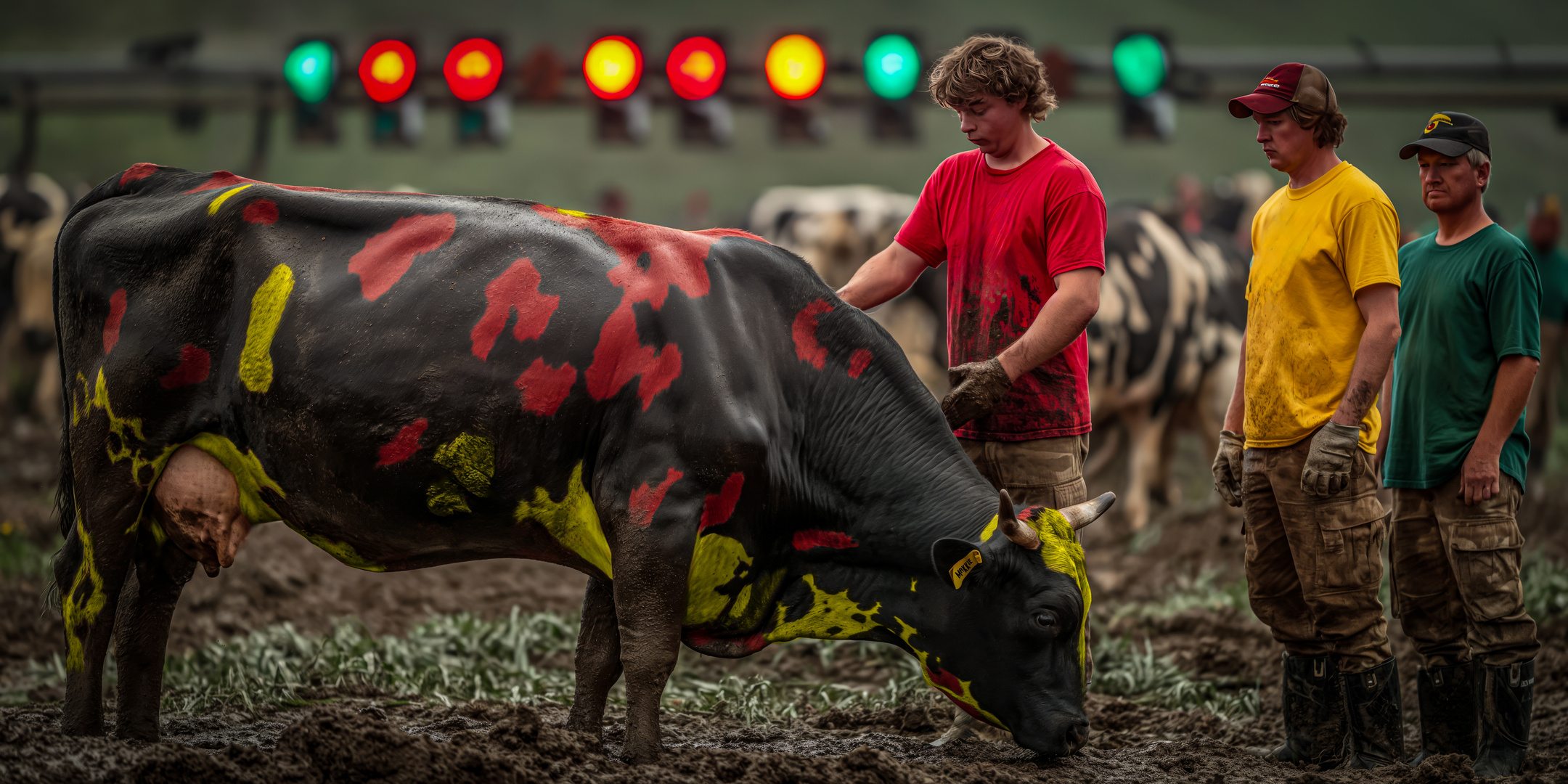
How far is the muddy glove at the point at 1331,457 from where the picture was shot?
393 cm

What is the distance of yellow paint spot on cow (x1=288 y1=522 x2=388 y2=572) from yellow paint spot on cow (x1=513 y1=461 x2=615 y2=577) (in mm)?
551

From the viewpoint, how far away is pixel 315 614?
6637 millimetres

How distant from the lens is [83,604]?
3.98 metres

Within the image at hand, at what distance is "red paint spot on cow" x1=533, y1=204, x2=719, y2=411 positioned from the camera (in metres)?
3.68

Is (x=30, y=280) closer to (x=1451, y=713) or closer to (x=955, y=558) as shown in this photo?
(x=955, y=558)

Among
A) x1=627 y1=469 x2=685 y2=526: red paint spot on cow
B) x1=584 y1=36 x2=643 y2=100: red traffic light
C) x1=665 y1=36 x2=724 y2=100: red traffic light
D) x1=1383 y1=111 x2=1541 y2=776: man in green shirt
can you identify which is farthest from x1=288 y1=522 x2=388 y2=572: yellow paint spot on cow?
x1=665 y1=36 x2=724 y2=100: red traffic light

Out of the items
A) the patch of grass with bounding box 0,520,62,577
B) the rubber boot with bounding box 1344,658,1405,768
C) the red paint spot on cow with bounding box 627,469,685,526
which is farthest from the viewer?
the patch of grass with bounding box 0,520,62,577

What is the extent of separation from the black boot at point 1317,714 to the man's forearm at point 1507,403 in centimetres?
86

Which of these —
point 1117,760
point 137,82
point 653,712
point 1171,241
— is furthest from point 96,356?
point 137,82

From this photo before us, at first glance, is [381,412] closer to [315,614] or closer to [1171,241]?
[315,614]

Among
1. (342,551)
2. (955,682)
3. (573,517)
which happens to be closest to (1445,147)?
(955,682)

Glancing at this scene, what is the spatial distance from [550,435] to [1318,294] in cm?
242

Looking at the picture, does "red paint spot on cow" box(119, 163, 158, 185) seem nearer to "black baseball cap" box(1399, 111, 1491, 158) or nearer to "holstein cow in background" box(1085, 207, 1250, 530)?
"black baseball cap" box(1399, 111, 1491, 158)

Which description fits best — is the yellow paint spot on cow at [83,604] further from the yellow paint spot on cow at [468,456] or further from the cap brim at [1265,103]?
the cap brim at [1265,103]
